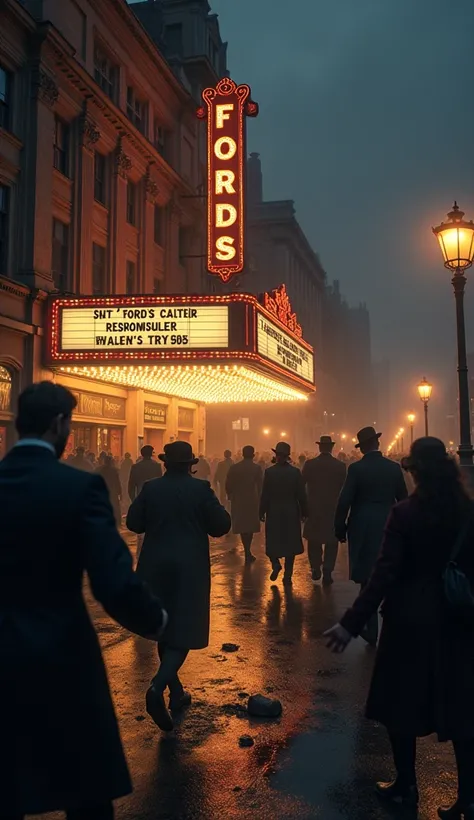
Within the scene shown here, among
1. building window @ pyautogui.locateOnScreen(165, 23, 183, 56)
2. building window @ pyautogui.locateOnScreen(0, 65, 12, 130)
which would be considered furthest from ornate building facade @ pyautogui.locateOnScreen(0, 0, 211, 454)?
building window @ pyautogui.locateOnScreen(165, 23, 183, 56)

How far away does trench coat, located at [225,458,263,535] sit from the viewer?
1275 centimetres

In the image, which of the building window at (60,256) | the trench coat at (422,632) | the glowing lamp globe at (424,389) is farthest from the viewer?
the glowing lamp globe at (424,389)

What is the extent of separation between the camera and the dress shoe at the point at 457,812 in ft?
11.4

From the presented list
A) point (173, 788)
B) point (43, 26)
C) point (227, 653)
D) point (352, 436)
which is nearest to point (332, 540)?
point (227, 653)

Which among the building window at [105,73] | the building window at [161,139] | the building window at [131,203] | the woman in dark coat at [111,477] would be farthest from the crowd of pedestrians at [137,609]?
the building window at [161,139]

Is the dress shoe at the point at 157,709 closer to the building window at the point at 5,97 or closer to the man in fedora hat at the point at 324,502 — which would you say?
the man in fedora hat at the point at 324,502

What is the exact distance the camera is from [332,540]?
33.7ft

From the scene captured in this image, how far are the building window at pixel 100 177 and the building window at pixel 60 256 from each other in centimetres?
272

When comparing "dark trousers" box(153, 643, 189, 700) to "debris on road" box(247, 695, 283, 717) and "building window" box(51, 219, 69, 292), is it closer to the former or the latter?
"debris on road" box(247, 695, 283, 717)

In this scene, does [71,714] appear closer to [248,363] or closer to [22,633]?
[22,633]

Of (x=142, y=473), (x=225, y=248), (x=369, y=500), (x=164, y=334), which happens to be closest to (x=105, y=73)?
(x=225, y=248)

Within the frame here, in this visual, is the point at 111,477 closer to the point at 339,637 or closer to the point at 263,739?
the point at 263,739

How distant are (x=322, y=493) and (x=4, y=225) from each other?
36.4 ft

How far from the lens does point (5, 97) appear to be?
666 inches
